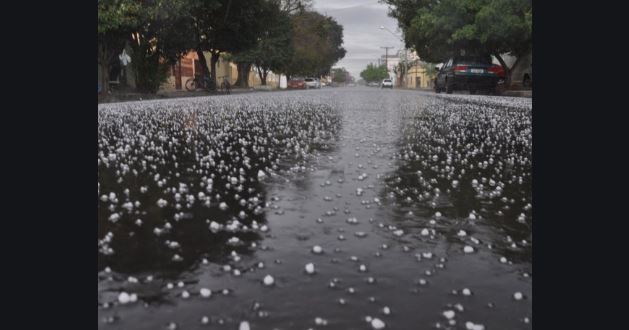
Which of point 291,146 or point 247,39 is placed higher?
point 247,39

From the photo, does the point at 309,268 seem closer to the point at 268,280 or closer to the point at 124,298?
the point at 268,280

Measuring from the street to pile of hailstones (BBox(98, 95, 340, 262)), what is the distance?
21 millimetres

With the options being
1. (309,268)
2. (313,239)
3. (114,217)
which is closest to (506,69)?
(313,239)

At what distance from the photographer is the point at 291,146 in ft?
24.0

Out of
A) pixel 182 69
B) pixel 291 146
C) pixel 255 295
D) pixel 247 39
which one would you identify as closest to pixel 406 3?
pixel 247 39

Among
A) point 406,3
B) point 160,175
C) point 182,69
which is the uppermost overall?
point 406,3

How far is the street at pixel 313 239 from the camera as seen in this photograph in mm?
2275

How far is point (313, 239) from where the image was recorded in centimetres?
322

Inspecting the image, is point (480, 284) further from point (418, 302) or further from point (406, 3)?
point (406, 3)

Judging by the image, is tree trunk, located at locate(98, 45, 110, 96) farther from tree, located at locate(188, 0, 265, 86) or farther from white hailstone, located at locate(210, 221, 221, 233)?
white hailstone, located at locate(210, 221, 221, 233)

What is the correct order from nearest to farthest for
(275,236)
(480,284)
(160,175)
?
(480,284), (275,236), (160,175)

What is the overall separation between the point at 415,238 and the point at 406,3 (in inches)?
1524

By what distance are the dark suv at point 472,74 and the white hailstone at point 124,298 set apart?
78.6ft

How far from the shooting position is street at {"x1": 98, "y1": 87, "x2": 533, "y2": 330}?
2.28 m
